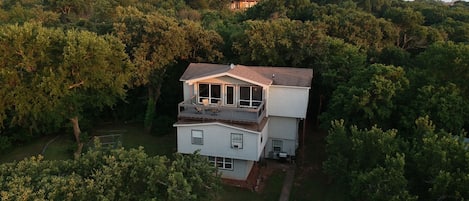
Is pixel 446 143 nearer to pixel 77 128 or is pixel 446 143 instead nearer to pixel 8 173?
pixel 8 173

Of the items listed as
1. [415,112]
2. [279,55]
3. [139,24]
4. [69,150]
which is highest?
[139,24]

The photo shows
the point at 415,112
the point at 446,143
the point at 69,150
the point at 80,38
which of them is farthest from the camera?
the point at 69,150

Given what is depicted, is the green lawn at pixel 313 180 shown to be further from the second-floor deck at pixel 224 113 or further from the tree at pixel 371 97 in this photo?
the second-floor deck at pixel 224 113

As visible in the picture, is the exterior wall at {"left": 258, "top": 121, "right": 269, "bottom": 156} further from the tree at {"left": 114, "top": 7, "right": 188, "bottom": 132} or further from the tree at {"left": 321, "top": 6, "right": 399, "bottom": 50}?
the tree at {"left": 321, "top": 6, "right": 399, "bottom": 50}

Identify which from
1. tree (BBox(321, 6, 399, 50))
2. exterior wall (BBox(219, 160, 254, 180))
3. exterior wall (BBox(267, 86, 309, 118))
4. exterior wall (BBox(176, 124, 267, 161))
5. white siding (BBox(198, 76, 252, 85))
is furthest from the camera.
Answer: tree (BBox(321, 6, 399, 50))

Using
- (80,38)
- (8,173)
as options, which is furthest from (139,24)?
(8,173)

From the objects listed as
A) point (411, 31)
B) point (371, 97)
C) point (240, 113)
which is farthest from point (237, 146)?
point (411, 31)

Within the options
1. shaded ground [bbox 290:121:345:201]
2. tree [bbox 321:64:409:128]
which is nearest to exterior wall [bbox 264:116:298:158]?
shaded ground [bbox 290:121:345:201]
